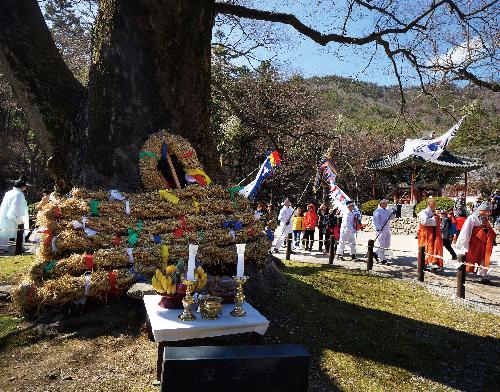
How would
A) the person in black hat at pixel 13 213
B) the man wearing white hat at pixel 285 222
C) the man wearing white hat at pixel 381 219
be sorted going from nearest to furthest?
1. the person in black hat at pixel 13 213
2. the man wearing white hat at pixel 381 219
3. the man wearing white hat at pixel 285 222

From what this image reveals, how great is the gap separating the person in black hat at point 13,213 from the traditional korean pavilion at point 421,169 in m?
22.8

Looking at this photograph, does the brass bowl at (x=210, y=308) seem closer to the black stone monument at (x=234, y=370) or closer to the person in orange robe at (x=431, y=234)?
the black stone monument at (x=234, y=370)

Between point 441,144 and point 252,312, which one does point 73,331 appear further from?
point 441,144

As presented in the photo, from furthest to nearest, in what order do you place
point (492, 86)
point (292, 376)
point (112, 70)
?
point (492, 86) < point (112, 70) < point (292, 376)

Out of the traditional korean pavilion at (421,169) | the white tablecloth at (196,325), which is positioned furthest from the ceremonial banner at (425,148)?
the white tablecloth at (196,325)

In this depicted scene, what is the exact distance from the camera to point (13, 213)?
12820 mm

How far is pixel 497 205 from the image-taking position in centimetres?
2383

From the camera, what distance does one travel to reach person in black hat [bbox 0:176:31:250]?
12750mm

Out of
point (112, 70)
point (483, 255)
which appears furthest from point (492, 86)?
point (112, 70)

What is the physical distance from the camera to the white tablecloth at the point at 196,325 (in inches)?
149

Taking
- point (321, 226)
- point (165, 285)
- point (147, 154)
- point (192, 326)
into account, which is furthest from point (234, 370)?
point (321, 226)

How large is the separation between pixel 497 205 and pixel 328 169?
46.5 feet

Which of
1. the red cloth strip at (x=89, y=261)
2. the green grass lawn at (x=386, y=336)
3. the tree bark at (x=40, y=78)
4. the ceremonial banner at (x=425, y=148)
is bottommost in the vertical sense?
the green grass lawn at (x=386, y=336)

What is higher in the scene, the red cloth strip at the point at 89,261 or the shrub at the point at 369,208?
the shrub at the point at 369,208
